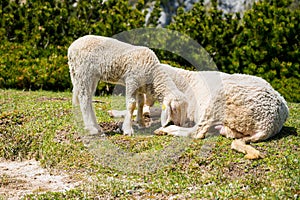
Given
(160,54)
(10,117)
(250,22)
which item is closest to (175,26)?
(250,22)

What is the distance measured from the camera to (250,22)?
1427 centimetres

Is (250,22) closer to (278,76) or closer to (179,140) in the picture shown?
(278,76)

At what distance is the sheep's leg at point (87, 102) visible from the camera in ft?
26.2

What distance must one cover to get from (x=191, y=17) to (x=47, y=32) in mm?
4293

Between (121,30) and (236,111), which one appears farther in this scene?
(121,30)

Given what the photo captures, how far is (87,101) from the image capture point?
8.05 metres

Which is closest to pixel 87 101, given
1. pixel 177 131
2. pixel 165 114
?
pixel 165 114

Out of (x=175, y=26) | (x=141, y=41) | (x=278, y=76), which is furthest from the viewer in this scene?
(x=175, y=26)

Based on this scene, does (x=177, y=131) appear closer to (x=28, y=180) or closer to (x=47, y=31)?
(x=28, y=180)

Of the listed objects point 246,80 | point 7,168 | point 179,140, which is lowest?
point 7,168

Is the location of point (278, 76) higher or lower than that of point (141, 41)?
lower

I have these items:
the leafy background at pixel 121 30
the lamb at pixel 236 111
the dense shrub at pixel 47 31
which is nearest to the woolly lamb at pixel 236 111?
the lamb at pixel 236 111

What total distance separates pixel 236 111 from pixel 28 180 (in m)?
3.28

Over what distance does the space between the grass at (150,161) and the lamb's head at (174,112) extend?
1.09 ft
